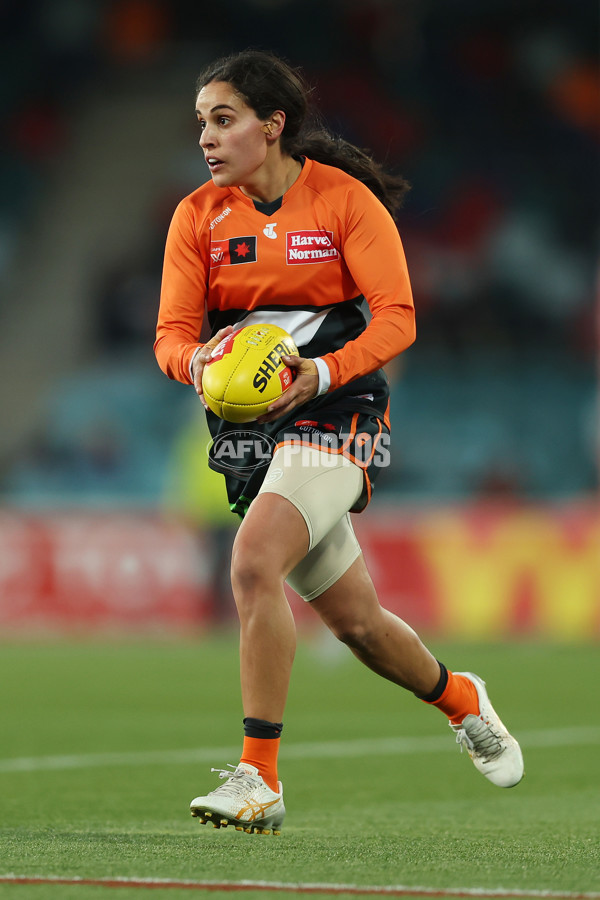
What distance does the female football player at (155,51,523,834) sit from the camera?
184 inches

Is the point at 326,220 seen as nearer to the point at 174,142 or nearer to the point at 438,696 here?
the point at 438,696

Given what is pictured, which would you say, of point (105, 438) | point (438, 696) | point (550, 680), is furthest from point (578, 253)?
point (438, 696)

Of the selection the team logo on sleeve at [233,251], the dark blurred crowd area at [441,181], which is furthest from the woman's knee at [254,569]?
the dark blurred crowd area at [441,181]

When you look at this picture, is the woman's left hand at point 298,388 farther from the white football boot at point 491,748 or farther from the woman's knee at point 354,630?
the white football boot at point 491,748

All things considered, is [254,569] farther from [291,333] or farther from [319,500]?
[291,333]

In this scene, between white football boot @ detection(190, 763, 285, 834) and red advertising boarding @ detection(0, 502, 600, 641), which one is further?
red advertising boarding @ detection(0, 502, 600, 641)

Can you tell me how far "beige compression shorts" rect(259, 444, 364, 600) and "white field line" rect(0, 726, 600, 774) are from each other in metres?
2.28

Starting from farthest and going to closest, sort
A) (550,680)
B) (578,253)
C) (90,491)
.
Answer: (578,253) < (90,491) < (550,680)

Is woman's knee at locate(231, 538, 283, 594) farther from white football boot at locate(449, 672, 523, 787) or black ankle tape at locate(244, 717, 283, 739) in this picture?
white football boot at locate(449, 672, 523, 787)

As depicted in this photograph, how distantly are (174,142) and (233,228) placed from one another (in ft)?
64.0

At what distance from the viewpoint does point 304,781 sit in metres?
6.49

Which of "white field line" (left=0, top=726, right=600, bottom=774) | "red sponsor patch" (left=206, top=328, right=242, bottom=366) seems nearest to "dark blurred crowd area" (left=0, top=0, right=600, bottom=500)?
"white field line" (left=0, top=726, right=600, bottom=774)

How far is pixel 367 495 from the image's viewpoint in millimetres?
5051

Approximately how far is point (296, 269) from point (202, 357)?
0.46m
